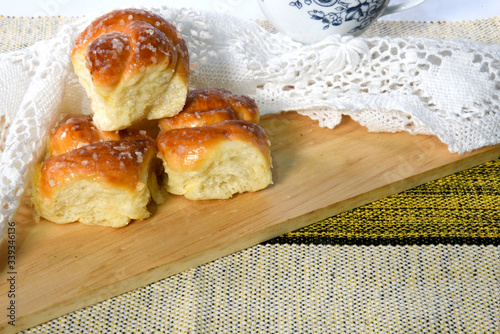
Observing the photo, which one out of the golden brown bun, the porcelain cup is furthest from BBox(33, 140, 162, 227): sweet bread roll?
the porcelain cup

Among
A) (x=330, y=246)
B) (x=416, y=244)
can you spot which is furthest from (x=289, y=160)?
(x=416, y=244)

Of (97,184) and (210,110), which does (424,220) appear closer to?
(210,110)

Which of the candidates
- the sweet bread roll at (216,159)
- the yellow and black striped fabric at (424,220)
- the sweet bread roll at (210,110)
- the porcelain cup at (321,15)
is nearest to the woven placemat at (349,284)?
the yellow and black striped fabric at (424,220)

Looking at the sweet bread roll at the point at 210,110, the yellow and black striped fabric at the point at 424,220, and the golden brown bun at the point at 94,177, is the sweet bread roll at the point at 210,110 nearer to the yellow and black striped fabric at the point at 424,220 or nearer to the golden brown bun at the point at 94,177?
the golden brown bun at the point at 94,177

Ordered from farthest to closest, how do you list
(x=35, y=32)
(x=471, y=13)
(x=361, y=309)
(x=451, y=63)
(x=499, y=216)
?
(x=471, y=13) < (x=35, y=32) < (x=451, y=63) < (x=499, y=216) < (x=361, y=309)

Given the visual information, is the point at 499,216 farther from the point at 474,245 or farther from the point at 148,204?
the point at 148,204

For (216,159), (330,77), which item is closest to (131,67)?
(216,159)

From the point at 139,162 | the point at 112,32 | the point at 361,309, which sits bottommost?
the point at 361,309
